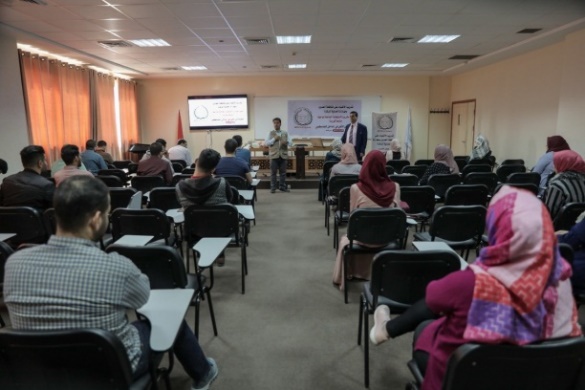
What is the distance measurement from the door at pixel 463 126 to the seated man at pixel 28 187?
33.0ft

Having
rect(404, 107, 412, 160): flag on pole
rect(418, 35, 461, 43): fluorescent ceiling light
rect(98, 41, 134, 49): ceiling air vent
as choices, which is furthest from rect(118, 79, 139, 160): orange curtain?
rect(404, 107, 412, 160): flag on pole

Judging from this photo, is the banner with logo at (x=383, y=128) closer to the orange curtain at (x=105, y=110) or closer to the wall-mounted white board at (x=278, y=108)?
the wall-mounted white board at (x=278, y=108)

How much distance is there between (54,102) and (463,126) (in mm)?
10211

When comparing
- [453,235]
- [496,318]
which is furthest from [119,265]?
[453,235]

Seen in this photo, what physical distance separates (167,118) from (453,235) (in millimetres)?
10408

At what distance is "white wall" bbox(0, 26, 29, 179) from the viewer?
232 inches

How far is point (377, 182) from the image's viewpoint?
3.30 meters

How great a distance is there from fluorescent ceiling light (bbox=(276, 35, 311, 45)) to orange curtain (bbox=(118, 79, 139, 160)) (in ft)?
18.9

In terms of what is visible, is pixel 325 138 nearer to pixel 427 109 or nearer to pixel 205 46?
pixel 427 109

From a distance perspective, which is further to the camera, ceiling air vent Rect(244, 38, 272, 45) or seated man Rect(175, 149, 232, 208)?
ceiling air vent Rect(244, 38, 272, 45)

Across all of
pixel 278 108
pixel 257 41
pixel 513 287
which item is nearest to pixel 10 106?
pixel 257 41

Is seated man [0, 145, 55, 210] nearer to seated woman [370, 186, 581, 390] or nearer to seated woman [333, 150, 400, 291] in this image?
seated woman [333, 150, 400, 291]

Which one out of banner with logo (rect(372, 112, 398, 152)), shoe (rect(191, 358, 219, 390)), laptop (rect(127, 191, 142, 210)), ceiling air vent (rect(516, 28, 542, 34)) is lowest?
shoe (rect(191, 358, 219, 390))

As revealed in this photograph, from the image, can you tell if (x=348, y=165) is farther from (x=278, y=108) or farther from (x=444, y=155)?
(x=278, y=108)
